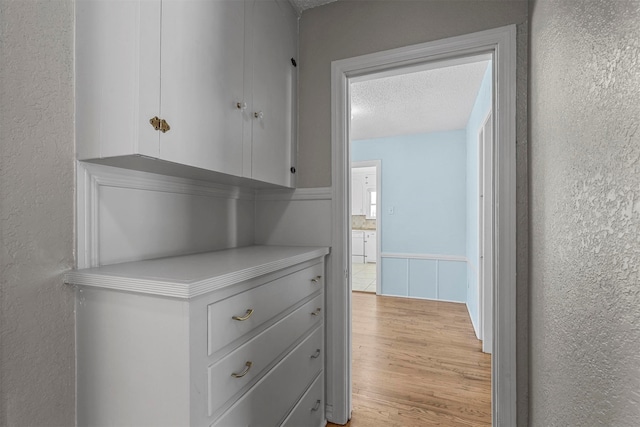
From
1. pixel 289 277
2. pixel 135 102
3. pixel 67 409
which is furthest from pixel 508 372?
pixel 135 102

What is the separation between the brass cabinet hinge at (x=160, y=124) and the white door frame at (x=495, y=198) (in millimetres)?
966

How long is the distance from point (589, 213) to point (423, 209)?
3.92 metres

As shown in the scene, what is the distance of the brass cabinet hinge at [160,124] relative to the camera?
966 millimetres

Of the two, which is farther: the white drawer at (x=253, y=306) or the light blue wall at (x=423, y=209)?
the light blue wall at (x=423, y=209)

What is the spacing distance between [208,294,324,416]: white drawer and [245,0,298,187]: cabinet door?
2.25ft

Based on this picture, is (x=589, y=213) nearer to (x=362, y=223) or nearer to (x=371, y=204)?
(x=371, y=204)

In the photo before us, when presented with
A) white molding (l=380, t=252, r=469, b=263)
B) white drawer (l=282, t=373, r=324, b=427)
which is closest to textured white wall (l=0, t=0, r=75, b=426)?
white drawer (l=282, t=373, r=324, b=427)

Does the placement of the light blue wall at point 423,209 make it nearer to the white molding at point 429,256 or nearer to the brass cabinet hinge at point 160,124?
the white molding at point 429,256

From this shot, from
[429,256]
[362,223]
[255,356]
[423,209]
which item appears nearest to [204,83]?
[255,356]

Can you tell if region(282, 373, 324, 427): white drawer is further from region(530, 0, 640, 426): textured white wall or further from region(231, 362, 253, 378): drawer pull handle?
region(530, 0, 640, 426): textured white wall

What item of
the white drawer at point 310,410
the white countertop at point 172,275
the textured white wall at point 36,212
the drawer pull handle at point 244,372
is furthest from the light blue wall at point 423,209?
the textured white wall at point 36,212

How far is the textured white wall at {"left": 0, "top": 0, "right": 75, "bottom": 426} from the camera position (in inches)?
34.1

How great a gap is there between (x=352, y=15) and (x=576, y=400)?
1936 mm

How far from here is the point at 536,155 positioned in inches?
50.8
